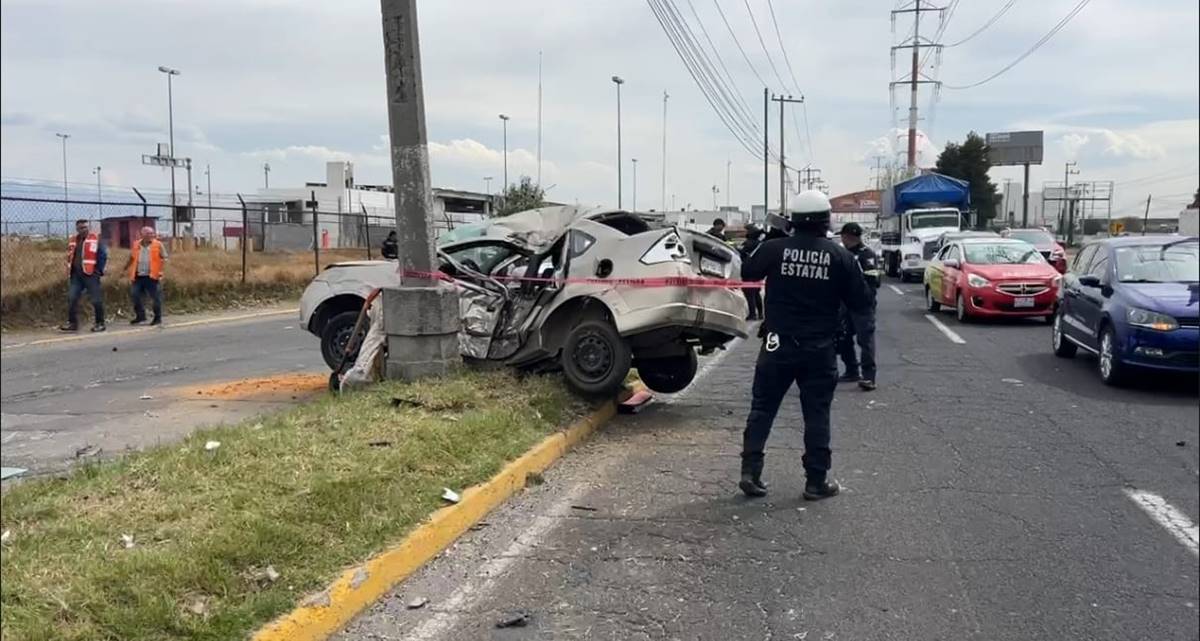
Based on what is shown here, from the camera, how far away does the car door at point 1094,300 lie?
33.1 feet

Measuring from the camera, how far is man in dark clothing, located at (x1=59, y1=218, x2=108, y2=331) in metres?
5.37

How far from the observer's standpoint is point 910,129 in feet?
24.3

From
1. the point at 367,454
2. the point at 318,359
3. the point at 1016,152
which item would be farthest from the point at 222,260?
the point at 1016,152

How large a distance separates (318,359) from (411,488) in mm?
8049

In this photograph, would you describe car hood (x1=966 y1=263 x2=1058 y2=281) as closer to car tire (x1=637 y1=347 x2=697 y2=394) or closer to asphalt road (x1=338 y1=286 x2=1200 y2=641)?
asphalt road (x1=338 y1=286 x2=1200 y2=641)

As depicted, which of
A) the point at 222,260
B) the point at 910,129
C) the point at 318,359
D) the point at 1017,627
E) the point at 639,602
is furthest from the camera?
the point at 222,260

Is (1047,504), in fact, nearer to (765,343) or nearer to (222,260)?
(765,343)

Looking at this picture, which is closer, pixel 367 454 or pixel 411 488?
pixel 411 488

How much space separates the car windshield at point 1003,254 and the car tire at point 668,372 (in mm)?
9480

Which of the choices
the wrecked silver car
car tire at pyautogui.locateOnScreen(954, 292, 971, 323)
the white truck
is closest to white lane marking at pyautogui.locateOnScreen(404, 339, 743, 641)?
the wrecked silver car

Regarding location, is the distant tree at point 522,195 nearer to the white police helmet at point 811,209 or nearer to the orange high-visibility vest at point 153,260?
the orange high-visibility vest at point 153,260

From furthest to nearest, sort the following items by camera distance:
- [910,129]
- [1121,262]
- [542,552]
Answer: [1121,262] → [910,129] → [542,552]

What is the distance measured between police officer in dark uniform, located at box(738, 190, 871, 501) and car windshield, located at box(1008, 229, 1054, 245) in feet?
72.7

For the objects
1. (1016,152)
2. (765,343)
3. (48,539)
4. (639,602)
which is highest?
(1016,152)
